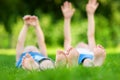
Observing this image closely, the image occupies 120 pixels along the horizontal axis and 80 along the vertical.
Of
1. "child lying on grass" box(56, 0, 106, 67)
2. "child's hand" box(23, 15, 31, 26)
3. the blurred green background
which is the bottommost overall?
"child lying on grass" box(56, 0, 106, 67)

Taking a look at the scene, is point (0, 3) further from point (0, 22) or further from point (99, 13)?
point (99, 13)

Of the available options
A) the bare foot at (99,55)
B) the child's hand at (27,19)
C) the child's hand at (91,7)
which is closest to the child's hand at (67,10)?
the child's hand at (91,7)

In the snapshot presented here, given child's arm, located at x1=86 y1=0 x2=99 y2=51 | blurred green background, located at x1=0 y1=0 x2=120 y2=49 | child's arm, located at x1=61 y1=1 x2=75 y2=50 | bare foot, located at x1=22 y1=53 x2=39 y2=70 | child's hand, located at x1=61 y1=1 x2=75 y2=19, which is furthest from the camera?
blurred green background, located at x1=0 y1=0 x2=120 y2=49

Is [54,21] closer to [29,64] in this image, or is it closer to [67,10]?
[67,10]

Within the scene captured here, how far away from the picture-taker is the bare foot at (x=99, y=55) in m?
4.06

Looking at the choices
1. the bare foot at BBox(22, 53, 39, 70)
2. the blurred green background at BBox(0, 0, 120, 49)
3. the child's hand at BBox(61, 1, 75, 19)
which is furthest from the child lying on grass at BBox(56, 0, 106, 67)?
the blurred green background at BBox(0, 0, 120, 49)

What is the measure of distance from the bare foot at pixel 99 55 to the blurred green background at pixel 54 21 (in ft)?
33.9

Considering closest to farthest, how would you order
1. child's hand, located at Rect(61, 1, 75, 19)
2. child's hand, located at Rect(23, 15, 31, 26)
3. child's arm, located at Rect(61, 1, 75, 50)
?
child's hand, located at Rect(23, 15, 31, 26) → child's arm, located at Rect(61, 1, 75, 50) → child's hand, located at Rect(61, 1, 75, 19)

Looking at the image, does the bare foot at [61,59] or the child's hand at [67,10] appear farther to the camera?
the child's hand at [67,10]

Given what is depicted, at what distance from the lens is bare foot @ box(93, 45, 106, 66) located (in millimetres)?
4059

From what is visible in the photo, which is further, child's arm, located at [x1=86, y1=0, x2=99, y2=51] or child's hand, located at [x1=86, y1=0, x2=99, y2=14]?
child's hand, located at [x1=86, y1=0, x2=99, y2=14]

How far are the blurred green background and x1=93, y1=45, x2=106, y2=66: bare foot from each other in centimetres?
1033

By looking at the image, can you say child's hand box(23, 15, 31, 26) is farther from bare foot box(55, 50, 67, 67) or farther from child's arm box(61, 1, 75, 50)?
bare foot box(55, 50, 67, 67)

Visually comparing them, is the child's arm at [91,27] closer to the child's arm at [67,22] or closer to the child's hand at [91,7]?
the child's hand at [91,7]
